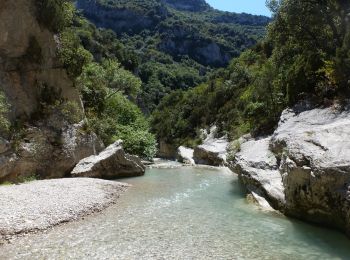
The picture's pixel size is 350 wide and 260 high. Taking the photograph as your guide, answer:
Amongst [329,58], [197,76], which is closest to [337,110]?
[329,58]

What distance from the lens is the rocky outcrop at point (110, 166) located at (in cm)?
3328

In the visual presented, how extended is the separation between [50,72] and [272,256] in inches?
1104

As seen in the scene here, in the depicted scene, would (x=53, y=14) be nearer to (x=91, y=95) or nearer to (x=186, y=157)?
(x=91, y=95)

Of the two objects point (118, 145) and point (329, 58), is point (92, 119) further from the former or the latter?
point (329, 58)

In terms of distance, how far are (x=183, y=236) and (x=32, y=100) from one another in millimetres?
21779

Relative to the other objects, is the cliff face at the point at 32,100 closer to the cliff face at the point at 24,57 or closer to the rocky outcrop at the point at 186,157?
the cliff face at the point at 24,57

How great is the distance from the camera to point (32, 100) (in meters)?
33.4

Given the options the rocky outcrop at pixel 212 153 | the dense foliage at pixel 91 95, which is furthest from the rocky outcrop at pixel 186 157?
the dense foliage at pixel 91 95

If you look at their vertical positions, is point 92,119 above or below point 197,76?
below

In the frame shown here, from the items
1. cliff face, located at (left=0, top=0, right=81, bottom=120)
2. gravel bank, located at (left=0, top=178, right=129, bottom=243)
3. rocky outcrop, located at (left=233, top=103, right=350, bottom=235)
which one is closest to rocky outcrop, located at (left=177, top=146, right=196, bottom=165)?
cliff face, located at (left=0, top=0, right=81, bottom=120)

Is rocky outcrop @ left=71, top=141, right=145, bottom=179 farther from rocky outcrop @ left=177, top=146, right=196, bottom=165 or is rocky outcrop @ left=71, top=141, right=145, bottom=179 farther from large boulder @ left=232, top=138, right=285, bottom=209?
rocky outcrop @ left=177, top=146, right=196, bottom=165

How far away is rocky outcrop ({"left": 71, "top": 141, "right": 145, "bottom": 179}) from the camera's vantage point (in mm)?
33281

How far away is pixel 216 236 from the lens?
16.8 metres

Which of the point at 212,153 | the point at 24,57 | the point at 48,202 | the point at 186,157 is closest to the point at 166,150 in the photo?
the point at 186,157
